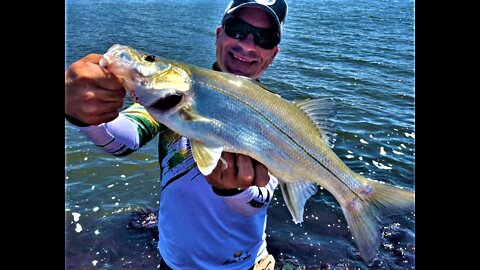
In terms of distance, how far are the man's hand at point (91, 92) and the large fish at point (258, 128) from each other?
81mm

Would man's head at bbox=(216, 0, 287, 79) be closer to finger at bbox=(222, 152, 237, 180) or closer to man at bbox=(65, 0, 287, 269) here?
man at bbox=(65, 0, 287, 269)

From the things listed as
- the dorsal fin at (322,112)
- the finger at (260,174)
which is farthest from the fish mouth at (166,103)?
the dorsal fin at (322,112)

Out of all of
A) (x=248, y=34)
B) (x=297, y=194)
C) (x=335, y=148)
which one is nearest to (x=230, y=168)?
(x=297, y=194)

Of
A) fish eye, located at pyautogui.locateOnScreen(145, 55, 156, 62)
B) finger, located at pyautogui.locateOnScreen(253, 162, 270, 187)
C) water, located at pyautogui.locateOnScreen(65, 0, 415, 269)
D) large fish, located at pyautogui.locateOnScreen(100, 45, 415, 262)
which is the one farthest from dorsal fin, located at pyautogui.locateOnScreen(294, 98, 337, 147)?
water, located at pyautogui.locateOnScreen(65, 0, 415, 269)

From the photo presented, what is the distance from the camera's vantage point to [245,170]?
7.47 feet

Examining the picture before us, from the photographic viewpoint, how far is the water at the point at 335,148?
5.58m

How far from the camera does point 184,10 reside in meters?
30.2

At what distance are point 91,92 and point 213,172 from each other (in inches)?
31.0

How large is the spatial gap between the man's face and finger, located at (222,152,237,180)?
112cm

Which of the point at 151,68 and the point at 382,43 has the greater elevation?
the point at 151,68
